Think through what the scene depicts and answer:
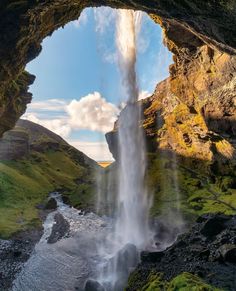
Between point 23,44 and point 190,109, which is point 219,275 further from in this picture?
point 190,109

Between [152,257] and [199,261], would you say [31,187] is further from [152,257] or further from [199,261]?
[199,261]

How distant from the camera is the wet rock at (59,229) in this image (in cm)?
6525

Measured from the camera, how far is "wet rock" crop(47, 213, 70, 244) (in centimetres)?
6525

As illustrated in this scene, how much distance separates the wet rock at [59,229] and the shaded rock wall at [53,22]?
2544 cm

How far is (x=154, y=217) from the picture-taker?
7044 centimetres

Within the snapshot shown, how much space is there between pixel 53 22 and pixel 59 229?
49306mm

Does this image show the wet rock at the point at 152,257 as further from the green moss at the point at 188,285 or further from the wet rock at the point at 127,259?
the green moss at the point at 188,285

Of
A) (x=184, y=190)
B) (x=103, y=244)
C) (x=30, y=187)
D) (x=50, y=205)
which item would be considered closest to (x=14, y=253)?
(x=103, y=244)

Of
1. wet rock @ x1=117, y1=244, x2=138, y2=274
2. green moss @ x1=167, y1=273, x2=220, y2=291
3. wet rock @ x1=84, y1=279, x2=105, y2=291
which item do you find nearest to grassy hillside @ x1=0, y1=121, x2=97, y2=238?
wet rock @ x1=117, y1=244, x2=138, y2=274

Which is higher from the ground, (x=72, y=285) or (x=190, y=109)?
(x=190, y=109)

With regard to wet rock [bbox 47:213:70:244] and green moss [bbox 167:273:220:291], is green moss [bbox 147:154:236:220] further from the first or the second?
green moss [bbox 167:273:220:291]

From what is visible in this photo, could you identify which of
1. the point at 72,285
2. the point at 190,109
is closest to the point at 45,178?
the point at 190,109

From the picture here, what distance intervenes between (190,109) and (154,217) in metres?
39.8

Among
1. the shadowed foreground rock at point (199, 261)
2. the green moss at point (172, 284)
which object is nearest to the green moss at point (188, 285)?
the green moss at point (172, 284)
